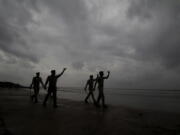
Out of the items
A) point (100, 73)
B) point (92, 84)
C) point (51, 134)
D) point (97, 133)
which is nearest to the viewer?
point (51, 134)

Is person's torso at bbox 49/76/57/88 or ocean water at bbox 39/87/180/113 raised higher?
person's torso at bbox 49/76/57/88

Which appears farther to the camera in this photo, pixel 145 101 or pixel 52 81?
pixel 145 101

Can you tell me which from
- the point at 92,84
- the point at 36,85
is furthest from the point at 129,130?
the point at 36,85

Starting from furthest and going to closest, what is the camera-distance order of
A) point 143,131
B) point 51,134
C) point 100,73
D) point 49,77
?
point 100,73 < point 49,77 < point 143,131 < point 51,134

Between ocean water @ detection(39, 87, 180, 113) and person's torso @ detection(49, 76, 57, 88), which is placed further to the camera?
ocean water @ detection(39, 87, 180, 113)

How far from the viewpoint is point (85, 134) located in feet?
13.8

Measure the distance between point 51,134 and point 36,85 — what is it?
8.03 m

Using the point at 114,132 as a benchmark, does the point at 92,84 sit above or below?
above

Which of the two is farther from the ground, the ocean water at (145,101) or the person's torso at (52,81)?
the person's torso at (52,81)

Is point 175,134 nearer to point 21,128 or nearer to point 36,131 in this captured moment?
point 36,131

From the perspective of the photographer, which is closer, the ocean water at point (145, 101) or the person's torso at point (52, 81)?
the person's torso at point (52, 81)

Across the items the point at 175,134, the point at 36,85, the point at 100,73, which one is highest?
the point at 100,73

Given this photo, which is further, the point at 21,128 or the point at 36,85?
the point at 36,85

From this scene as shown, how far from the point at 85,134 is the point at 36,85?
8313mm
